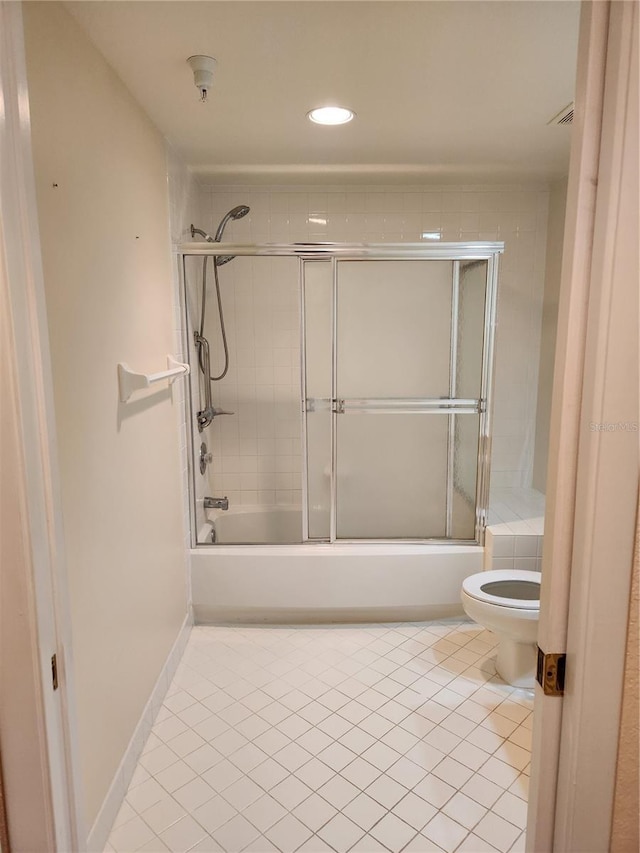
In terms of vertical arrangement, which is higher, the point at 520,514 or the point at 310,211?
the point at 310,211

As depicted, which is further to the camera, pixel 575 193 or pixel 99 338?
pixel 99 338

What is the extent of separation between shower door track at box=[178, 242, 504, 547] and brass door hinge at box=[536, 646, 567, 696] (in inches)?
77.0

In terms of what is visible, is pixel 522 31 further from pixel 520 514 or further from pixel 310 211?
pixel 520 514

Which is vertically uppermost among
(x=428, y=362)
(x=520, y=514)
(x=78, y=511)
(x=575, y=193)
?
(x=575, y=193)

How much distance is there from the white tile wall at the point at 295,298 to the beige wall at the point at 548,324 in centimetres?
5

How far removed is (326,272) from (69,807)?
2.35 metres

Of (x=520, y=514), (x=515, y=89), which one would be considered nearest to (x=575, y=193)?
(x=515, y=89)

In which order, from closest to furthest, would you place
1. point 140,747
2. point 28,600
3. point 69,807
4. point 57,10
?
point 28,600, point 69,807, point 57,10, point 140,747

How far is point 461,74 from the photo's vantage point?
1.76 metres

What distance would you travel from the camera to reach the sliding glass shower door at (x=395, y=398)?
2.77 metres

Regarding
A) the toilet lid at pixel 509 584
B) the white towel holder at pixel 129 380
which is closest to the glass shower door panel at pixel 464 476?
the toilet lid at pixel 509 584

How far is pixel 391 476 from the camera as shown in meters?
3.01

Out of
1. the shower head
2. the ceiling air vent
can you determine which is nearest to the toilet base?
the ceiling air vent

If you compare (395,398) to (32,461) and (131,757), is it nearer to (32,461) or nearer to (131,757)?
(131,757)
